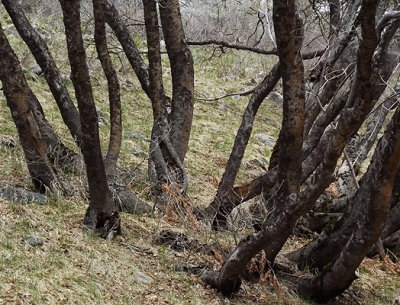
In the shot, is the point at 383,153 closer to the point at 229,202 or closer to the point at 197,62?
the point at 229,202

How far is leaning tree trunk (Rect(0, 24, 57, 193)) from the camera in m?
5.88

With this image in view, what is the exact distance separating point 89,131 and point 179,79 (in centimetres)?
296

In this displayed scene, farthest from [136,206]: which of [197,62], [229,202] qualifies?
[197,62]

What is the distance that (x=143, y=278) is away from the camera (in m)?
5.01

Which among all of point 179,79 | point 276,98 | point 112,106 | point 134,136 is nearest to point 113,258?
point 112,106

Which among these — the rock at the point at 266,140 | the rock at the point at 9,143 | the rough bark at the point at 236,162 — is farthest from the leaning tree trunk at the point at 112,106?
the rock at the point at 266,140

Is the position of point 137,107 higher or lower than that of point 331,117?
lower

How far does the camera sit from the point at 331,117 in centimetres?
636

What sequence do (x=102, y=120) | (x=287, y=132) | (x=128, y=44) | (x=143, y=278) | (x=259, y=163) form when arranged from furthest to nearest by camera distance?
(x=259, y=163), (x=102, y=120), (x=128, y=44), (x=143, y=278), (x=287, y=132)

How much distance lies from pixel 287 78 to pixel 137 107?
10.2 metres

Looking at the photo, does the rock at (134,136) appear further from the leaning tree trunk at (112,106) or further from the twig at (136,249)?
the twig at (136,249)

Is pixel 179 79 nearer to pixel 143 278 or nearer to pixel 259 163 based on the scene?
pixel 143 278

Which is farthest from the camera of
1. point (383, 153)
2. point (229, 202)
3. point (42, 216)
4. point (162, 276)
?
point (229, 202)

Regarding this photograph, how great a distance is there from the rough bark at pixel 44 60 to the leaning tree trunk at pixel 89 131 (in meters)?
2.23
